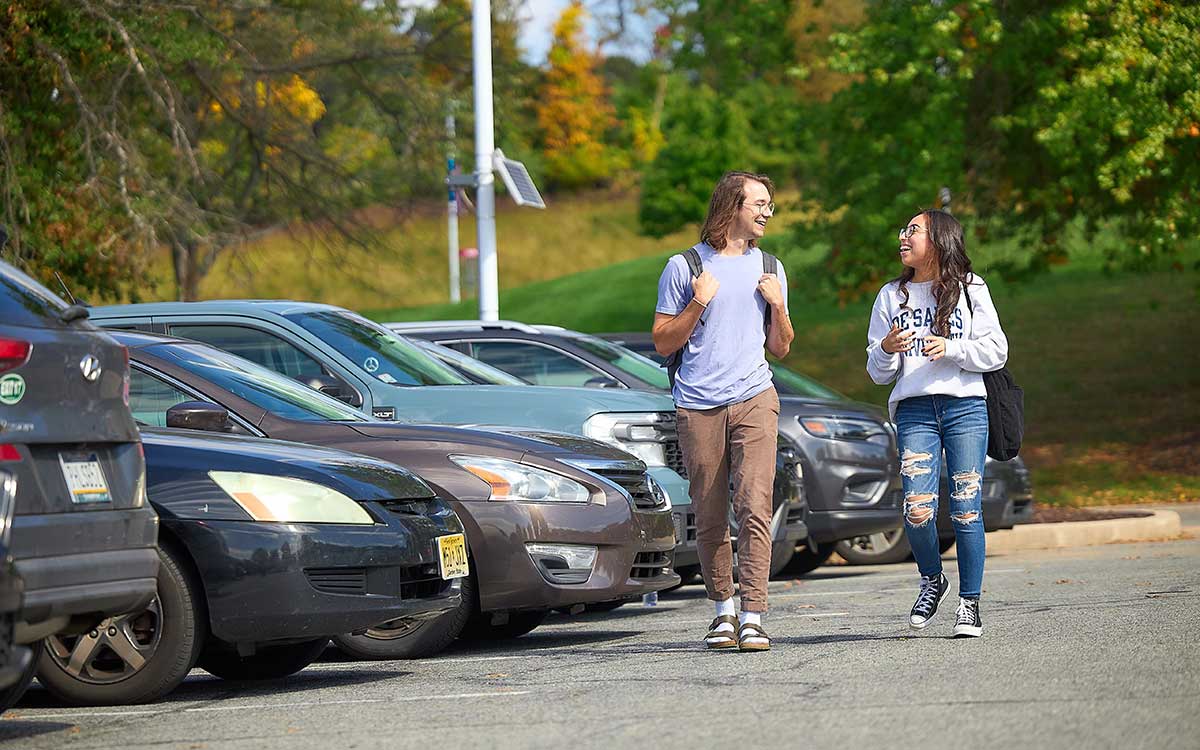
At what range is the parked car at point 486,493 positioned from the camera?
795 cm

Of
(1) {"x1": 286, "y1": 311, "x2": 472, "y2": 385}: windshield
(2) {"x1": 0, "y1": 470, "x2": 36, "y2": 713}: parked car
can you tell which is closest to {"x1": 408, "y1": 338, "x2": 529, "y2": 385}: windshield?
(1) {"x1": 286, "y1": 311, "x2": 472, "y2": 385}: windshield

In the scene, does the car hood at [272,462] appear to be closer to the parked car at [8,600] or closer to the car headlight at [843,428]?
the parked car at [8,600]

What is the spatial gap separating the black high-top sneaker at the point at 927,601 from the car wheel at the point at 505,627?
6.12ft

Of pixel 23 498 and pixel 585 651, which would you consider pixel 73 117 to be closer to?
pixel 585 651

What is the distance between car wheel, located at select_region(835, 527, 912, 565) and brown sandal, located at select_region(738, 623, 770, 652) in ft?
20.2

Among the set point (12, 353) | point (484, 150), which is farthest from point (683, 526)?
point (484, 150)

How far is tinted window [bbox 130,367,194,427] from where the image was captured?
8.13 metres

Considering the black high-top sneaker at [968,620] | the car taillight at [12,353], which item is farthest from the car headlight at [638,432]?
the car taillight at [12,353]

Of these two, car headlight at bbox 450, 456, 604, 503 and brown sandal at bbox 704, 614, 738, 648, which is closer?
brown sandal at bbox 704, 614, 738, 648

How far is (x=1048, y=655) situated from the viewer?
22.5 ft

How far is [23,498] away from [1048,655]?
3789 millimetres

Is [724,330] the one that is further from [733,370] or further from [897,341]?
[897,341]

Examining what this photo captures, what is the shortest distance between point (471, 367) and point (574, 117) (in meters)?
60.5

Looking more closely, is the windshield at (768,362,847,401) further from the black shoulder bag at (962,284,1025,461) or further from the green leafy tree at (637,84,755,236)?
the green leafy tree at (637,84,755,236)
